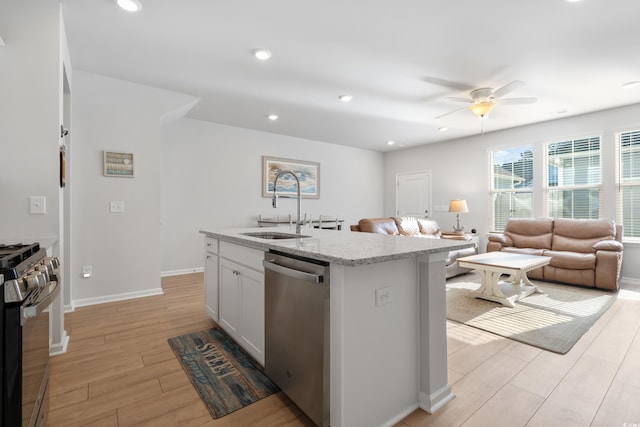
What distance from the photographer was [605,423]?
5.04 ft

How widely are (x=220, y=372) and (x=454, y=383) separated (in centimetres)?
149

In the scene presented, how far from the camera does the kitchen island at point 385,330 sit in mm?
1354

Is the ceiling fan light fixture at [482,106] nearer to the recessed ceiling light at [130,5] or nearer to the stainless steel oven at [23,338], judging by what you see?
the recessed ceiling light at [130,5]

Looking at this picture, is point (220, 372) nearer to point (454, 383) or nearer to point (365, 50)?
point (454, 383)

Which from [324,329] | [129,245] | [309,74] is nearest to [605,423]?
[324,329]

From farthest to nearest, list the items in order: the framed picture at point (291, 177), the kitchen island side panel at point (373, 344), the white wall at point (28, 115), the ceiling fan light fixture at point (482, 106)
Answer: the framed picture at point (291, 177)
the ceiling fan light fixture at point (482, 106)
the white wall at point (28, 115)
the kitchen island side panel at point (373, 344)

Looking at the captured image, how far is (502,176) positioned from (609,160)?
1.54 m

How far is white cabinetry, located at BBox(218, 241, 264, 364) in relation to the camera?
196cm

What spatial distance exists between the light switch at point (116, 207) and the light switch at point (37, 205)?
136 centimetres

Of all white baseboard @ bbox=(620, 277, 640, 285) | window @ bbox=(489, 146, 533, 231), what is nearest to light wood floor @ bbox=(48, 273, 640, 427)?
white baseboard @ bbox=(620, 277, 640, 285)

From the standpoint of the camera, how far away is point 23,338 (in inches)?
40.5

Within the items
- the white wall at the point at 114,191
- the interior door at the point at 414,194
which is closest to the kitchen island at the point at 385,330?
the white wall at the point at 114,191

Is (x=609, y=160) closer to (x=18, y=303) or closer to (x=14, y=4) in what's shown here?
(x=18, y=303)

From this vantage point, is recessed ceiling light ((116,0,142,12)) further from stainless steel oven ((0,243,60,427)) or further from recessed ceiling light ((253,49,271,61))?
stainless steel oven ((0,243,60,427))
